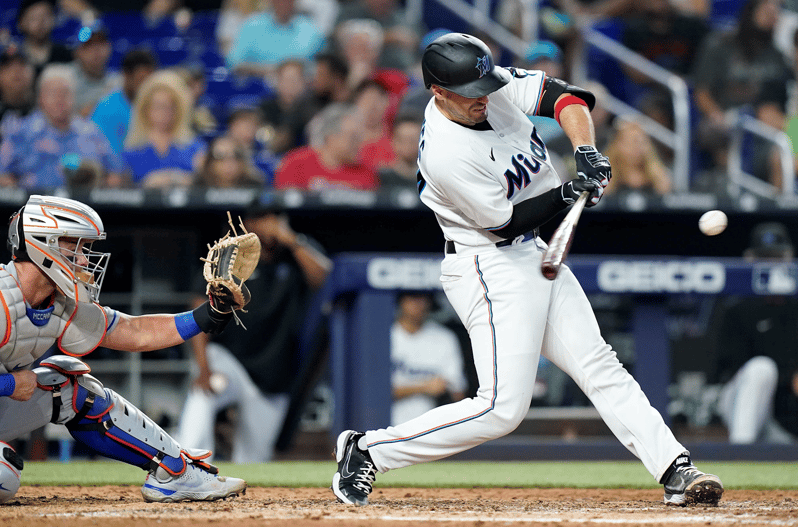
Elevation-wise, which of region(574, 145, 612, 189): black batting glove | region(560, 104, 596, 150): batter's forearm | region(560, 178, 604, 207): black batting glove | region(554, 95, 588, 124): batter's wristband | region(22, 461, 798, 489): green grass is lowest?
region(22, 461, 798, 489): green grass

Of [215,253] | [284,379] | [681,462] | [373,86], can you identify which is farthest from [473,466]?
[373,86]

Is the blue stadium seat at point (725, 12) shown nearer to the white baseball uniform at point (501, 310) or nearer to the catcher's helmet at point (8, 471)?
the white baseball uniform at point (501, 310)

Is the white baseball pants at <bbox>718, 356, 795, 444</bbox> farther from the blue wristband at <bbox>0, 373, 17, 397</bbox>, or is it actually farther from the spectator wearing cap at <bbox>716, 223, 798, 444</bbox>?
the blue wristband at <bbox>0, 373, 17, 397</bbox>

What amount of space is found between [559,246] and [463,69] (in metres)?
0.61

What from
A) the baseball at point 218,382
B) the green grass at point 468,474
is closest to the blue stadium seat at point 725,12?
the green grass at point 468,474

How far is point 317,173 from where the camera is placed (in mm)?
6031

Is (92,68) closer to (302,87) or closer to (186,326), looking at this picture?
(302,87)

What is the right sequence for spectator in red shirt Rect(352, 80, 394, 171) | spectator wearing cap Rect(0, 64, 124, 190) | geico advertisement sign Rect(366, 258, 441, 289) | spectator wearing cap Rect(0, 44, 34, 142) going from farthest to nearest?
spectator in red shirt Rect(352, 80, 394, 171) → spectator wearing cap Rect(0, 44, 34, 142) → spectator wearing cap Rect(0, 64, 124, 190) → geico advertisement sign Rect(366, 258, 441, 289)

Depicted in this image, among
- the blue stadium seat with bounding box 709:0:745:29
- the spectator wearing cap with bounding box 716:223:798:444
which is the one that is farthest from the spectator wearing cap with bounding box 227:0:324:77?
the spectator wearing cap with bounding box 716:223:798:444

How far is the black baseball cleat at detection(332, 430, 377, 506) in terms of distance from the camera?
3098 millimetres

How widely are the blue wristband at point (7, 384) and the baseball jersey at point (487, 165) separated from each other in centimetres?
140

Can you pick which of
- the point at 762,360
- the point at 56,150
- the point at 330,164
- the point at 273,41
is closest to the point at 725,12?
the point at 273,41

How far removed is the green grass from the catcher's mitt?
122 centimetres

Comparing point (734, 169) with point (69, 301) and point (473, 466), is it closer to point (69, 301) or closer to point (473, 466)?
point (473, 466)
